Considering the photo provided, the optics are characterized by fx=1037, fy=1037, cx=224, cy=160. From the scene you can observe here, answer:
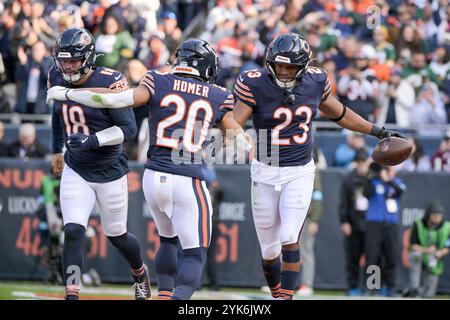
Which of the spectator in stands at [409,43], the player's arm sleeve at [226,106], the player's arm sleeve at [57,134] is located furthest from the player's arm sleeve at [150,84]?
the spectator in stands at [409,43]

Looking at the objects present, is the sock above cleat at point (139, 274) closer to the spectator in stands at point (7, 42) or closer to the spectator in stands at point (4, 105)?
the spectator in stands at point (4, 105)

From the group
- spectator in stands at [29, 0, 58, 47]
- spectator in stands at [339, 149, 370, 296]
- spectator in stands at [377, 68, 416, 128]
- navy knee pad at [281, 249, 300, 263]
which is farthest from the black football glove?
spectator in stands at [29, 0, 58, 47]

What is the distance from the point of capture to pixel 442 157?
540 inches

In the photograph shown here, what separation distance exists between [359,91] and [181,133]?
7190mm

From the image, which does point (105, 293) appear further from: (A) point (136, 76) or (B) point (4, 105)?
(B) point (4, 105)

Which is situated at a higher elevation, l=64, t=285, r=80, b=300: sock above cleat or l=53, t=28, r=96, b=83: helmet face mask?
l=53, t=28, r=96, b=83: helmet face mask

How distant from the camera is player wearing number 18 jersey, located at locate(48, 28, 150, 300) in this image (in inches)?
320

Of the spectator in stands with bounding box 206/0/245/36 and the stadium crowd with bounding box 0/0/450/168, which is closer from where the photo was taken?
the stadium crowd with bounding box 0/0/450/168

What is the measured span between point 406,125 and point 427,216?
1.97 m

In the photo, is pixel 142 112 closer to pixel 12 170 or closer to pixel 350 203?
pixel 12 170

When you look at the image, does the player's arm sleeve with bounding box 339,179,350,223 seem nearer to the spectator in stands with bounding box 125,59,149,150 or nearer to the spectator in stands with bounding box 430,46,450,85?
the spectator in stands with bounding box 125,59,149,150

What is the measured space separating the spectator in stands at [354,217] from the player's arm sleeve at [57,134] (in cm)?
490

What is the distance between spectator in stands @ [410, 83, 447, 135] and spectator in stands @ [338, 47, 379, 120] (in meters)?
0.65
